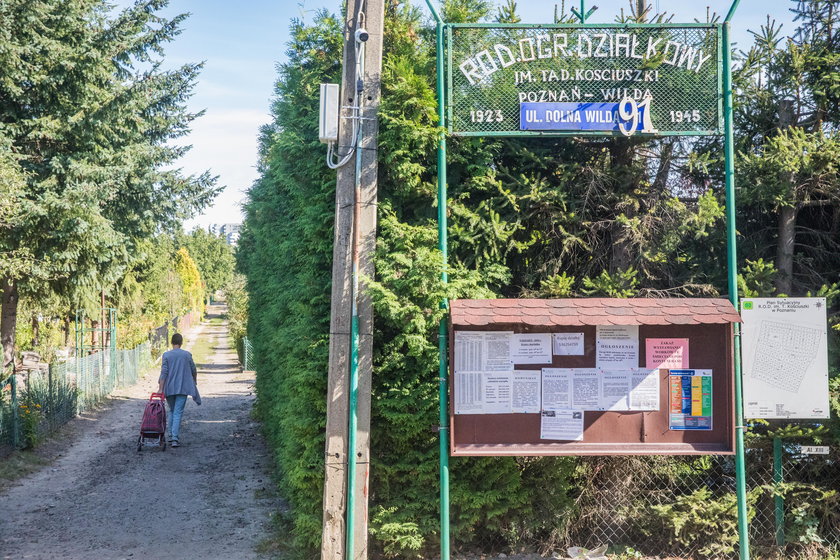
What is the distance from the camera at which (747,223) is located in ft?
23.0

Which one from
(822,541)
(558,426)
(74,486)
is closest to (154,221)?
(74,486)

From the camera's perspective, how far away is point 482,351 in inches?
222

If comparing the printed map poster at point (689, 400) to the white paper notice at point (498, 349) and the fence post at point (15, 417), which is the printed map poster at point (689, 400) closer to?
the white paper notice at point (498, 349)

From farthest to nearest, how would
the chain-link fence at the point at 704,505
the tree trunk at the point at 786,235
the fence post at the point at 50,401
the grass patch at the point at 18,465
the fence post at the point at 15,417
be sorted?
1. the fence post at the point at 50,401
2. the fence post at the point at 15,417
3. the grass patch at the point at 18,465
4. the tree trunk at the point at 786,235
5. the chain-link fence at the point at 704,505

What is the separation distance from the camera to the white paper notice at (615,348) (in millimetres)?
5668

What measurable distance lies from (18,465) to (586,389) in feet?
27.9

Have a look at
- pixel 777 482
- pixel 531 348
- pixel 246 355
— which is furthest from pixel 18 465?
pixel 246 355

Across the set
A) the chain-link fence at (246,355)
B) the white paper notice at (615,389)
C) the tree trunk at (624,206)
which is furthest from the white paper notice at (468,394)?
the chain-link fence at (246,355)

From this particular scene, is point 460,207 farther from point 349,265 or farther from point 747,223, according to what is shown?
point 747,223

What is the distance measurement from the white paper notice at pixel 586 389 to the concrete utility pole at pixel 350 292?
5.16ft

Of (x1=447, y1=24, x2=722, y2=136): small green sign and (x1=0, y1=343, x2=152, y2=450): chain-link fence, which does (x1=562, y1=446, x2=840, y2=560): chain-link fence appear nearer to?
(x1=447, y1=24, x2=722, y2=136): small green sign

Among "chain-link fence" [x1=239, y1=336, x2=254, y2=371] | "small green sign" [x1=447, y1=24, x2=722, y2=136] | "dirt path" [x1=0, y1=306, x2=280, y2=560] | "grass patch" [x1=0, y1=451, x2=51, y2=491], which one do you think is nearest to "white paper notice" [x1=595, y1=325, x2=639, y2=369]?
"small green sign" [x1=447, y1=24, x2=722, y2=136]

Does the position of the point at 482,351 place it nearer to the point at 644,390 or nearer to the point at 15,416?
the point at 644,390

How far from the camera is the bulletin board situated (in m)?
5.59
